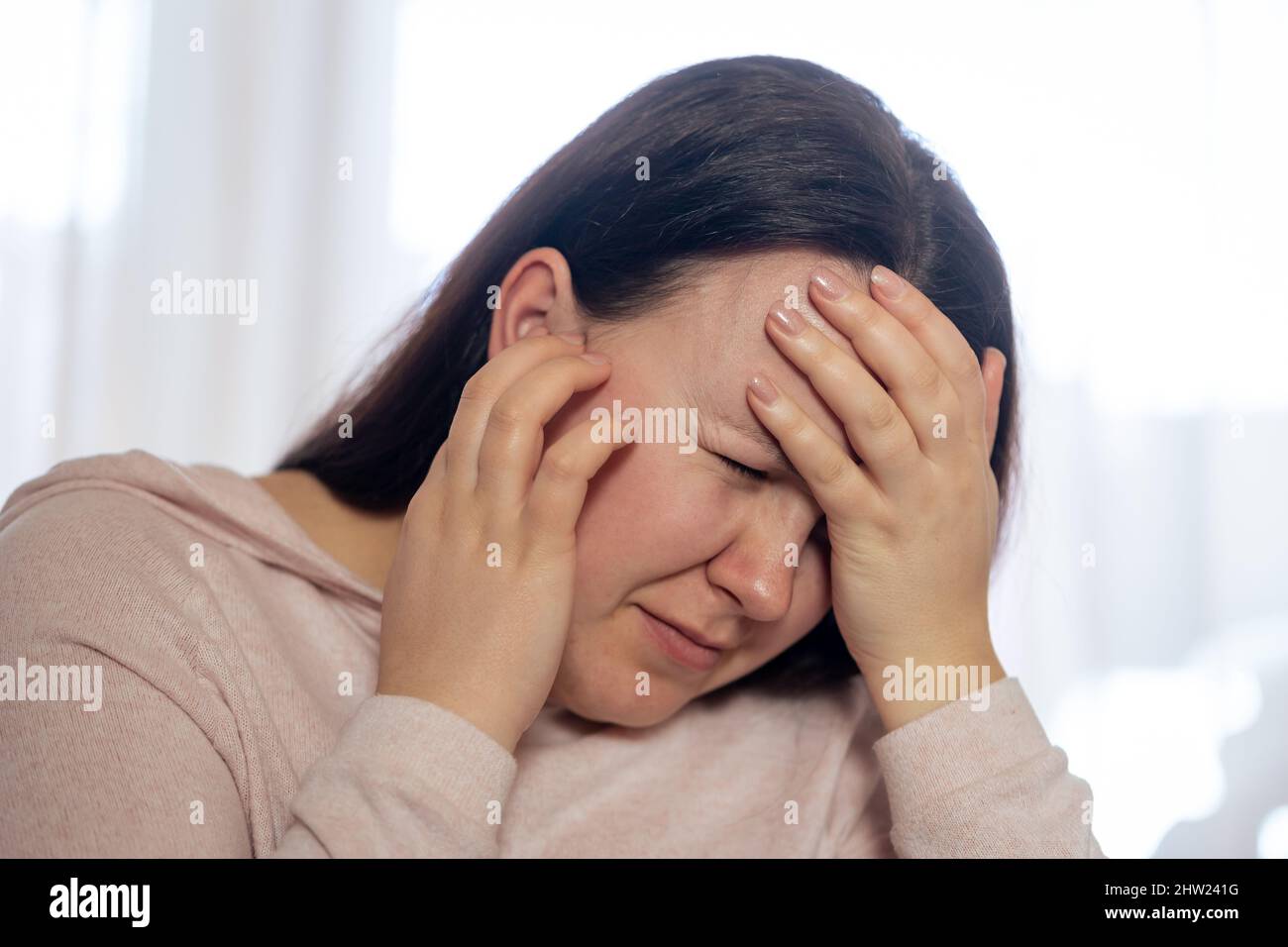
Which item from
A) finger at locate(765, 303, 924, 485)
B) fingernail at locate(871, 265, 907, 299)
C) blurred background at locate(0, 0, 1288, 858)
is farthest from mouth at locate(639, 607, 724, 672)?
blurred background at locate(0, 0, 1288, 858)

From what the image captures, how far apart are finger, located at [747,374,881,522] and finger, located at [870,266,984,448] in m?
0.13

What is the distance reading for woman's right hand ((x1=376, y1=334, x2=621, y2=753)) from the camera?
33.4 inches

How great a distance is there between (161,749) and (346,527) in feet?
1.24

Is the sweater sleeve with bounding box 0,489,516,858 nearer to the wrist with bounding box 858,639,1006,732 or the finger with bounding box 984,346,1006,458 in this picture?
the wrist with bounding box 858,639,1006,732

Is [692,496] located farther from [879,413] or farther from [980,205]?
[980,205]

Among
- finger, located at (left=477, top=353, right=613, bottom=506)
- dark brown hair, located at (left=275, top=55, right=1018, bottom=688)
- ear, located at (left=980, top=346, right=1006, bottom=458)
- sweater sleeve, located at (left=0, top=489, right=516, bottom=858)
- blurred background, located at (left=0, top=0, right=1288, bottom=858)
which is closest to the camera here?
sweater sleeve, located at (left=0, top=489, right=516, bottom=858)

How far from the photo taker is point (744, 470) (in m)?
0.96

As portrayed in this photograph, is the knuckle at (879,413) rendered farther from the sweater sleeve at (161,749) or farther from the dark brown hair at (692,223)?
the sweater sleeve at (161,749)

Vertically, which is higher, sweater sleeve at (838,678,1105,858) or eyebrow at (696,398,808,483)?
eyebrow at (696,398,808,483)

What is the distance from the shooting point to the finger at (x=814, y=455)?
3.00ft
